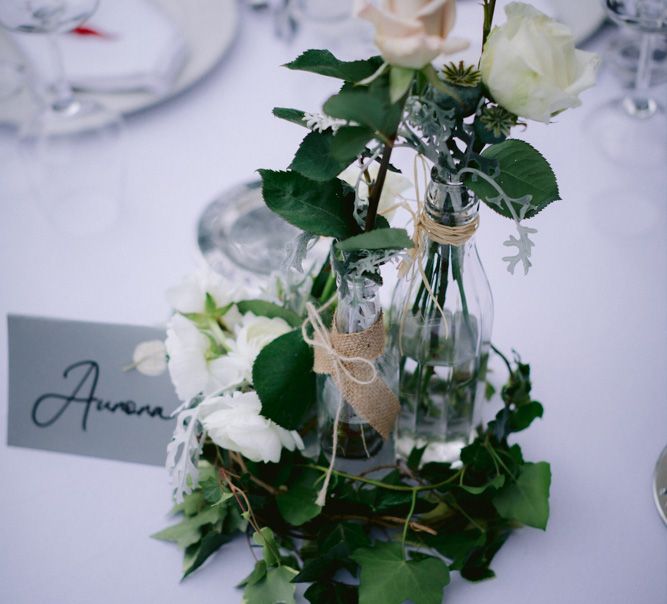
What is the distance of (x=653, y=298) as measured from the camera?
66 centimetres

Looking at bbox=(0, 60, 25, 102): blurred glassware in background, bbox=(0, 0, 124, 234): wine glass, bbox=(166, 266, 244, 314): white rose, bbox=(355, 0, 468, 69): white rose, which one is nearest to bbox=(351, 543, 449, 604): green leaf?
bbox=(166, 266, 244, 314): white rose

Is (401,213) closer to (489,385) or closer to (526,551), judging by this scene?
(489,385)

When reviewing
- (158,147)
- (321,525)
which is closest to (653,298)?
(321,525)

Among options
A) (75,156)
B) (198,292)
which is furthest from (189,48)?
(198,292)

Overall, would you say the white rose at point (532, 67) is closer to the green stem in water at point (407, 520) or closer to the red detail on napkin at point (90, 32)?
the green stem in water at point (407, 520)

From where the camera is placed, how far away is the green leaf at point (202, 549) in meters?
0.50

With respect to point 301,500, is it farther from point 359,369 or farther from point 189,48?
point 189,48

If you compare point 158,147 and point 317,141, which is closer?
point 317,141

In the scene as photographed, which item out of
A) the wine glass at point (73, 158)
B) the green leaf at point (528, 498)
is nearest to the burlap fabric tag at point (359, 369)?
the green leaf at point (528, 498)

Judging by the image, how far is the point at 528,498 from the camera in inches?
18.9

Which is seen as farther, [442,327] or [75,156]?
[75,156]

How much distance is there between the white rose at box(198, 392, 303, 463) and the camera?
17.8 inches

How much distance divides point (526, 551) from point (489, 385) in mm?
143

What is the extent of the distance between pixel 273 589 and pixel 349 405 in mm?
131
